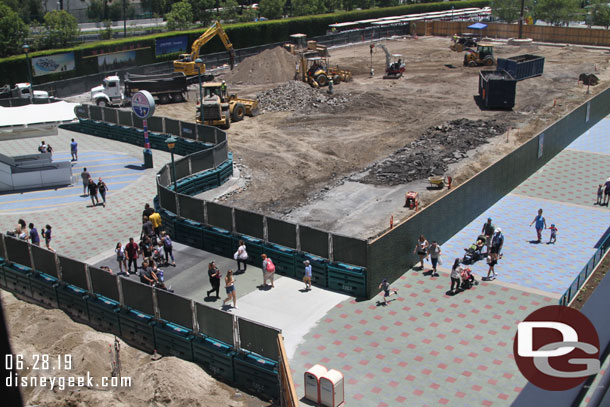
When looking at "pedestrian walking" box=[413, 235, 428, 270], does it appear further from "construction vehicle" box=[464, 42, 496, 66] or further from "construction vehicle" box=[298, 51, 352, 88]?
"construction vehicle" box=[464, 42, 496, 66]

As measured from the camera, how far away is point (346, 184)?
3462cm

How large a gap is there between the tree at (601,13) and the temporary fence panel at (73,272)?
3116 inches

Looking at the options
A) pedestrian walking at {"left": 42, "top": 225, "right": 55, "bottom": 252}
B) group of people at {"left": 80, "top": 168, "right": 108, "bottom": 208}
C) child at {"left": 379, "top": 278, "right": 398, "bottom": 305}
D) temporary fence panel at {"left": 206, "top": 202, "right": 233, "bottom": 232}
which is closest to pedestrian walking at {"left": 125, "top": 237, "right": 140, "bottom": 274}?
temporary fence panel at {"left": 206, "top": 202, "right": 233, "bottom": 232}

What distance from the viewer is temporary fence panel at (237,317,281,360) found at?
17.8 metres

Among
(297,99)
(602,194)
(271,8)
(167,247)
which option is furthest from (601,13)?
(167,247)

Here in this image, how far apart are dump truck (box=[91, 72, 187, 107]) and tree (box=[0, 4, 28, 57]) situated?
44.3 ft

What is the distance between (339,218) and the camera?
30.1m

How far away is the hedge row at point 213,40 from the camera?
58.7 meters

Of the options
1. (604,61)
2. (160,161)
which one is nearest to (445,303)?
(160,161)

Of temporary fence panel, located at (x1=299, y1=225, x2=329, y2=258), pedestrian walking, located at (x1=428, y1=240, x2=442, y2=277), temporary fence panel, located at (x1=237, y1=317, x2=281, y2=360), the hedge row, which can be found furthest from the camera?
the hedge row

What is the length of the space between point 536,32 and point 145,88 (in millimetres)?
52399

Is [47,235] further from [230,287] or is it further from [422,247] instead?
[422,247]

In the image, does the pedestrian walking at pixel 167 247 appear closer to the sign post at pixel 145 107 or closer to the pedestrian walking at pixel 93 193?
the pedestrian walking at pixel 93 193

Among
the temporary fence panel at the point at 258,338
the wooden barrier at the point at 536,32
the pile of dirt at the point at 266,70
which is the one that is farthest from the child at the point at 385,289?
the wooden barrier at the point at 536,32
